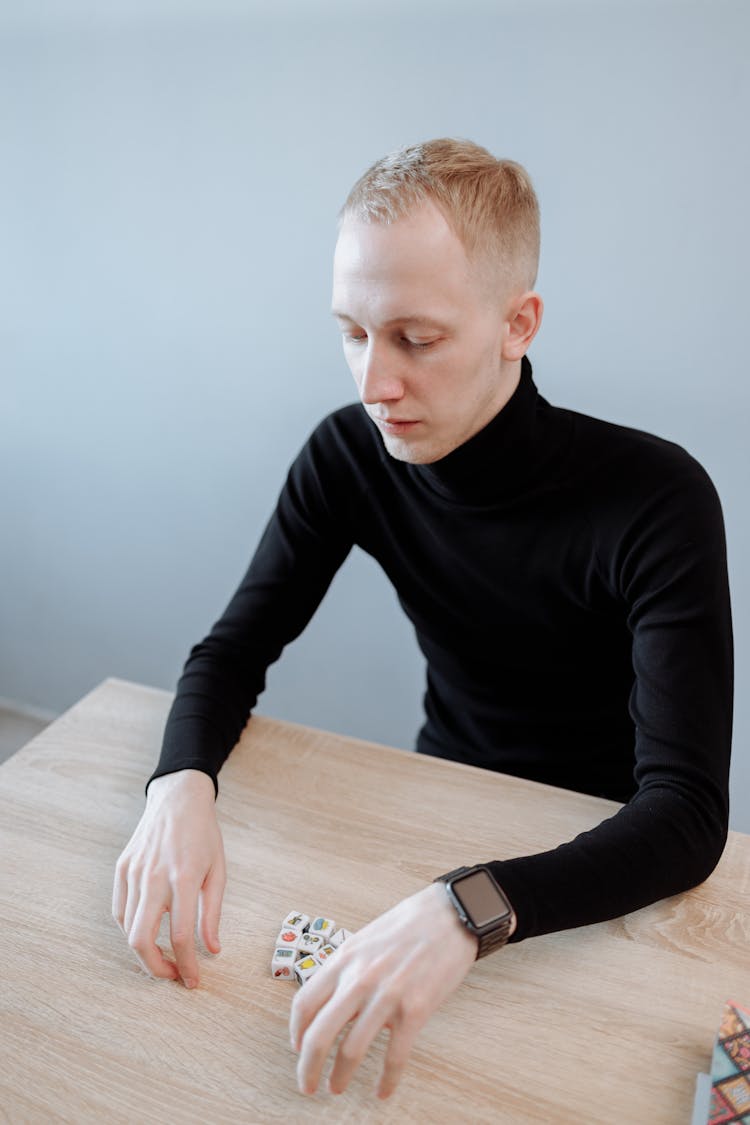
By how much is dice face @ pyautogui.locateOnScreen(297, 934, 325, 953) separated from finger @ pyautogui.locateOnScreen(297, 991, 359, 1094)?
103mm

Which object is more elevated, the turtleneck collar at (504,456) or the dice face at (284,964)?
the turtleneck collar at (504,456)

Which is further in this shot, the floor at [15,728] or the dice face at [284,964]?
the floor at [15,728]

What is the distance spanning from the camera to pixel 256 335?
1.84 meters

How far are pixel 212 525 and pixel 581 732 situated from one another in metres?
1.04

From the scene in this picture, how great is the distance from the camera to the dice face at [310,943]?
0.85 metres

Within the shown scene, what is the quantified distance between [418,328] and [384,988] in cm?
64

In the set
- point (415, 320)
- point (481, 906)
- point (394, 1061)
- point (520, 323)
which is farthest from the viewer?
point (520, 323)

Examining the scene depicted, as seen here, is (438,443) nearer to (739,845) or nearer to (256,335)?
(739,845)

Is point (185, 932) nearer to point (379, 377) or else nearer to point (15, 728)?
point (379, 377)

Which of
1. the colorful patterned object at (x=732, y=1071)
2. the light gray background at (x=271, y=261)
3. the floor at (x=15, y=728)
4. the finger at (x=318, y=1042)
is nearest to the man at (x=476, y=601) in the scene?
the finger at (x=318, y=1042)

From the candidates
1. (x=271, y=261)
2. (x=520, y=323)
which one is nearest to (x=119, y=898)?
(x=520, y=323)

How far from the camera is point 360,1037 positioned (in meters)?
0.73

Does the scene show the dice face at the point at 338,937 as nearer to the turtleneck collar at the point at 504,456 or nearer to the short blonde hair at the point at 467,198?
the turtleneck collar at the point at 504,456

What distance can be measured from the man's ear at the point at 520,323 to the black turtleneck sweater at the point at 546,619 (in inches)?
2.3
